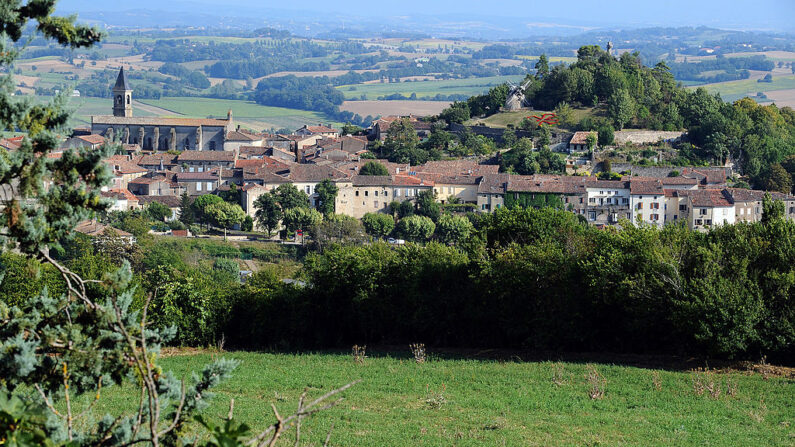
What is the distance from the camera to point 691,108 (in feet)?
232

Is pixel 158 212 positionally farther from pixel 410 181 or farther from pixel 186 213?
pixel 410 181

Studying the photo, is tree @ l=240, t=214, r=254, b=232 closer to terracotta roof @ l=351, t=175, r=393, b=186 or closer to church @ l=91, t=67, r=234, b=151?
terracotta roof @ l=351, t=175, r=393, b=186

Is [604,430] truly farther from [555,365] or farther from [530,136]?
[530,136]

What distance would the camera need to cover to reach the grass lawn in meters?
12.4

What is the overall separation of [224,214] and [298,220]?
4.17 metres

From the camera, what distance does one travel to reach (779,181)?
211 feet

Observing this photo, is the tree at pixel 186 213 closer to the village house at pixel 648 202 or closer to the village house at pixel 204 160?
the village house at pixel 204 160

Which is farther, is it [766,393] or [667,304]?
[667,304]

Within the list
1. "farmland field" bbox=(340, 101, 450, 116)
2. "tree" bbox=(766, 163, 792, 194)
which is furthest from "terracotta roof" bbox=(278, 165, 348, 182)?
"farmland field" bbox=(340, 101, 450, 116)

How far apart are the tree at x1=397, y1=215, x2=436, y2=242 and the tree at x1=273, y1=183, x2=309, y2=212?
6.13m

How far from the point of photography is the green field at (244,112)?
15927 centimetres

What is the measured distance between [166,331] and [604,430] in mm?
7940

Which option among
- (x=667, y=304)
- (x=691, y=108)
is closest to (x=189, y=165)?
(x=691, y=108)

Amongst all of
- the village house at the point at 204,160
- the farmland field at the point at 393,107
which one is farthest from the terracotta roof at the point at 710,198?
the farmland field at the point at 393,107
